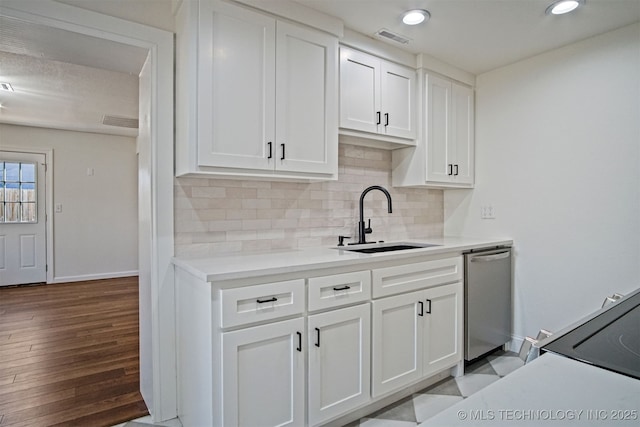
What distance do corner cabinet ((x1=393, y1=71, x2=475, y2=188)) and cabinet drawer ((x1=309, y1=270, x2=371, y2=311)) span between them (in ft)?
4.04

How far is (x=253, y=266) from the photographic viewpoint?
1.61m

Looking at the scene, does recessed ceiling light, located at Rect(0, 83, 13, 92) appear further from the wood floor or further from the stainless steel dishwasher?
the stainless steel dishwasher

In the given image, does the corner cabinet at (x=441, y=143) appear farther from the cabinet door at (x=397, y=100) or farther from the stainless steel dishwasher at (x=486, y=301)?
the stainless steel dishwasher at (x=486, y=301)

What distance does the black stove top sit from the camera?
68cm

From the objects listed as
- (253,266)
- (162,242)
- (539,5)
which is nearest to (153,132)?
(162,242)

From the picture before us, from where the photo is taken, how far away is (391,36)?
2.45 m

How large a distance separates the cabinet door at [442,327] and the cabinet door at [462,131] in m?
1.11

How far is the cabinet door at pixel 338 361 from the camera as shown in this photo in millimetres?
1731

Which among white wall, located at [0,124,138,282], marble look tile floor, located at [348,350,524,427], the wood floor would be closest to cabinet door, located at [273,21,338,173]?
marble look tile floor, located at [348,350,524,427]

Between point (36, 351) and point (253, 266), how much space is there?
2.57 meters

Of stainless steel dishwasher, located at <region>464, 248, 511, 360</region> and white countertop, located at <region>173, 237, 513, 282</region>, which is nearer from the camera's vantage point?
white countertop, located at <region>173, 237, 513, 282</region>

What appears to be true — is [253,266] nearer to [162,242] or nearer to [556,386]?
[162,242]

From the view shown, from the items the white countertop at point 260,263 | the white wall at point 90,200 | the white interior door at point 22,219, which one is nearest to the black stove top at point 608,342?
the white countertop at point 260,263

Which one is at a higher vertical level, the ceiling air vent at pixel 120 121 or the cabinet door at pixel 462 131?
the ceiling air vent at pixel 120 121
